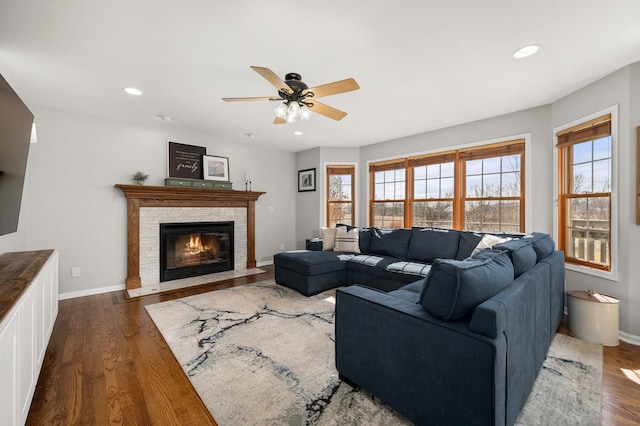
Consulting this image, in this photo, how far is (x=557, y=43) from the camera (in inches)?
84.0

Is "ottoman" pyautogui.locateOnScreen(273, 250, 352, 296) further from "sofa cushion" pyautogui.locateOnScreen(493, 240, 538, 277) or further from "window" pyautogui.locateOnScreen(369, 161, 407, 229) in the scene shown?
"sofa cushion" pyautogui.locateOnScreen(493, 240, 538, 277)

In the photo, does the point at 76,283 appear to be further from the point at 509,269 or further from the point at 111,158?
the point at 509,269

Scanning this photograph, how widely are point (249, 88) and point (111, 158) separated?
265 cm

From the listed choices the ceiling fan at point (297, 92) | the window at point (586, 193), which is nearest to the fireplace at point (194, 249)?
the ceiling fan at point (297, 92)

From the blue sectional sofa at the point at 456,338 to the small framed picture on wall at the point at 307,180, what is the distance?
4.11 meters

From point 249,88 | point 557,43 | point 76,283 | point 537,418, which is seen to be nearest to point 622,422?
point 537,418

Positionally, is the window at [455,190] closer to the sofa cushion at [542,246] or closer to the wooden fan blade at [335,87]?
the sofa cushion at [542,246]

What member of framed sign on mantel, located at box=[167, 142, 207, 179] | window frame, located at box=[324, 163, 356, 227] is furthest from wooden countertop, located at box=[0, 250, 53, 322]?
window frame, located at box=[324, 163, 356, 227]

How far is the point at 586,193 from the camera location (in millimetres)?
2996

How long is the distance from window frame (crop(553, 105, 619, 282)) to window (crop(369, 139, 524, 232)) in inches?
17.3

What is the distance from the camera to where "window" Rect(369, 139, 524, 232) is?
3.84 meters

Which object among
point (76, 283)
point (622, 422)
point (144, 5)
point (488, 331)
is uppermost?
point (144, 5)

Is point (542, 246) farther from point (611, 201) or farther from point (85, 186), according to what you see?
point (85, 186)

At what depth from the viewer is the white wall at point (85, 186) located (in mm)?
3521
